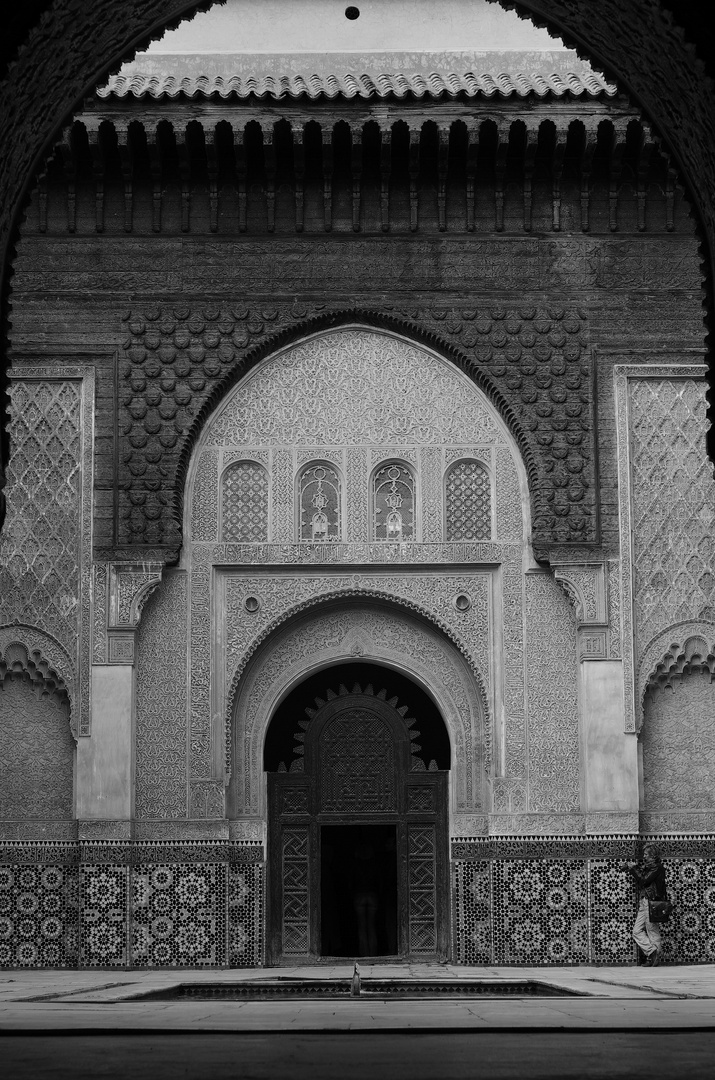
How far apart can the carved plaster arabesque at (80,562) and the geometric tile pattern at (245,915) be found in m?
1.26

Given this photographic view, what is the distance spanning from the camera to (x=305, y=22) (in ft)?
36.1

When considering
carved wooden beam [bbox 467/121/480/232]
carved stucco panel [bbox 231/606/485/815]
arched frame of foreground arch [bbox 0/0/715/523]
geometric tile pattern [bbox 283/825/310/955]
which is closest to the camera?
arched frame of foreground arch [bbox 0/0/715/523]

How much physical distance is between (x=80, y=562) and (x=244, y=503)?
42.4 inches

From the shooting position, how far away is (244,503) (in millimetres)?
10188

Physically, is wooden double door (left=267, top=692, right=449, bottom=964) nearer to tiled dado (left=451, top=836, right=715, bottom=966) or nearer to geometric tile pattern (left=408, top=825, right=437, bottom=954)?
geometric tile pattern (left=408, top=825, right=437, bottom=954)

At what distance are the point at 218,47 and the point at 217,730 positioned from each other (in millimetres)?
Result: 4570

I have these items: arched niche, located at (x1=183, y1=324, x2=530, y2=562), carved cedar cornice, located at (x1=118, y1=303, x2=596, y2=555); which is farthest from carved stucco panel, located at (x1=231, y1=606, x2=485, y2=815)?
carved cedar cornice, located at (x1=118, y1=303, x2=596, y2=555)

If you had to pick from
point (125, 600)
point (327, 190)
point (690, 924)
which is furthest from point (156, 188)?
point (690, 924)

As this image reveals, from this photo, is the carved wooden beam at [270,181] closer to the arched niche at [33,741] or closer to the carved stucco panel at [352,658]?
the carved stucco panel at [352,658]

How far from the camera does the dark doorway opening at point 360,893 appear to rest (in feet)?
34.8

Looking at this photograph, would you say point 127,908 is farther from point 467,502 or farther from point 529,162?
point 529,162

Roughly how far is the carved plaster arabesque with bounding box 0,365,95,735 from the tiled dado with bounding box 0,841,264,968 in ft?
2.65

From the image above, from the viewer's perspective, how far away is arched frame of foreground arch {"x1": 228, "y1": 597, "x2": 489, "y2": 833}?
9977mm

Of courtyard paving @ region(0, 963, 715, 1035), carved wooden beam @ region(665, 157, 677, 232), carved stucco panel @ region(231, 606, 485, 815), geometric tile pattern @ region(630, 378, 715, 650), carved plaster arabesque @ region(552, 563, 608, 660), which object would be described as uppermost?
A: carved wooden beam @ region(665, 157, 677, 232)
